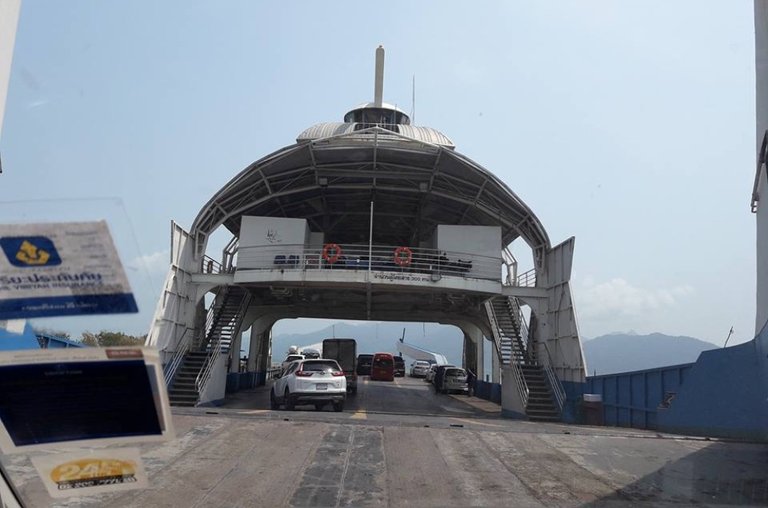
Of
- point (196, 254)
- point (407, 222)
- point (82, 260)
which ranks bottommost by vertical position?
point (82, 260)

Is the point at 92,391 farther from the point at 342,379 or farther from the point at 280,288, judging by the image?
the point at 280,288

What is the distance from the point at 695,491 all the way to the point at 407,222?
94.6ft

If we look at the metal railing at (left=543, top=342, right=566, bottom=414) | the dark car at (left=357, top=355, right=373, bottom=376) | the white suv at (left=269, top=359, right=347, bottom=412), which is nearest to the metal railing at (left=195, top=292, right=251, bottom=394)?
the white suv at (left=269, top=359, right=347, bottom=412)

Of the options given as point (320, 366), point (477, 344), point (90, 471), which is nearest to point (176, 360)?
point (320, 366)

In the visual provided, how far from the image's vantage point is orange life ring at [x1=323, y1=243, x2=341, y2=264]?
85.7ft

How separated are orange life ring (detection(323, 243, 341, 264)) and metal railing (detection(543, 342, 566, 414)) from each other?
9913mm

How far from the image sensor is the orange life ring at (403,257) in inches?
1031

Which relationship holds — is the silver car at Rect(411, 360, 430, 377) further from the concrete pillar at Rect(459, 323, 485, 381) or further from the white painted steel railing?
the white painted steel railing

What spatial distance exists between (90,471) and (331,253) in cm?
2340

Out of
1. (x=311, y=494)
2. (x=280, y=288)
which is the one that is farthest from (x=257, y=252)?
(x=311, y=494)

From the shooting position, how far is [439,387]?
3803 cm

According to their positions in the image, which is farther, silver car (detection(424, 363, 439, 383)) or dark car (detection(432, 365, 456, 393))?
silver car (detection(424, 363, 439, 383))

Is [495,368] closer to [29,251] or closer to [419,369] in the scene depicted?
[419,369]

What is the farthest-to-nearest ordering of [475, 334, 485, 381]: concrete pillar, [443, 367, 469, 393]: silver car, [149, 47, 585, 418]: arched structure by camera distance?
1. [475, 334, 485, 381]: concrete pillar
2. [443, 367, 469, 393]: silver car
3. [149, 47, 585, 418]: arched structure
